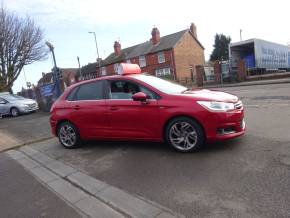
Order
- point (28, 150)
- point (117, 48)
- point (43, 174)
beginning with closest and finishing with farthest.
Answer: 1. point (43, 174)
2. point (28, 150)
3. point (117, 48)

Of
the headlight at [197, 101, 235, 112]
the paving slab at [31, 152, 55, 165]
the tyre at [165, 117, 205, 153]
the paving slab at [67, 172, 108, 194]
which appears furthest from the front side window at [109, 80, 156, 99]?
the paving slab at [31, 152, 55, 165]

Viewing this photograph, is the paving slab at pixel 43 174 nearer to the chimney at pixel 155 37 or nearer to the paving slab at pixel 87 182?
the paving slab at pixel 87 182

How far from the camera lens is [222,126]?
18.8 feet

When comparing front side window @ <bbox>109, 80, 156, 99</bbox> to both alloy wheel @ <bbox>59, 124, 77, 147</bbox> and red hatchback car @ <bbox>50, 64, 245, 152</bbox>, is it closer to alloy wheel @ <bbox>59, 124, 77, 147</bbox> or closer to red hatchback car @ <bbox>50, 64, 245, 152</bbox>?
red hatchback car @ <bbox>50, 64, 245, 152</bbox>

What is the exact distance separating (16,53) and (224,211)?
106 feet

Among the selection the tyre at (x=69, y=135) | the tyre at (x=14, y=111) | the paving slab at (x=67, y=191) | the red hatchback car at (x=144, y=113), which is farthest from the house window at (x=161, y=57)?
the paving slab at (x=67, y=191)

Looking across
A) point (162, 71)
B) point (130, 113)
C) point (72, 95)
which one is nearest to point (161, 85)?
point (130, 113)

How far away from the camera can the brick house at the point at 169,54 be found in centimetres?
4866

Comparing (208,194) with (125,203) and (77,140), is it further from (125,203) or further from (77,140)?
(77,140)

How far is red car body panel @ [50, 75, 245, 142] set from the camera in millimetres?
5762

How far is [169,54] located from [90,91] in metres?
41.8

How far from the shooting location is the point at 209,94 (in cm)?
621

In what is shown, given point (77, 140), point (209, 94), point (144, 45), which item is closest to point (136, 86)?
point (209, 94)

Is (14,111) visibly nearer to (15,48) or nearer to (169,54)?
(15,48)
